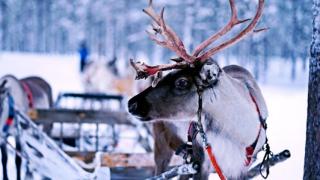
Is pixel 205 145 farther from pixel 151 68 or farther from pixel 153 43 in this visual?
pixel 153 43

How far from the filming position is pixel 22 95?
25.4ft

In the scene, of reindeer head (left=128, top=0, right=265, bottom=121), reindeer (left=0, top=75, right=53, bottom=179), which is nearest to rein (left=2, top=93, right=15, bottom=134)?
reindeer (left=0, top=75, right=53, bottom=179)

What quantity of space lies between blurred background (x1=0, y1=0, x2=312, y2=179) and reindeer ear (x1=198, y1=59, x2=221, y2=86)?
67 cm

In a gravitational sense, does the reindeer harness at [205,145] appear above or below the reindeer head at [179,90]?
below

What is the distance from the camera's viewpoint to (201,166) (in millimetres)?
4066

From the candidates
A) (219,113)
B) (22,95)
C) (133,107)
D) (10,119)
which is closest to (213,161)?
(219,113)

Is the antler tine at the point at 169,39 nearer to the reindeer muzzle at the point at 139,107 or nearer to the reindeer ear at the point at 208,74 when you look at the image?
the reindeer ear at the point at 208,74

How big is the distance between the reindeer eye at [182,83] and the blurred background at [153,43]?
819 mm

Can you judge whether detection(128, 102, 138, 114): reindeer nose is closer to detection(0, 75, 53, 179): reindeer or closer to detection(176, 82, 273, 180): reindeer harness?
detection(176, 82, 273, 180): reindeer harness

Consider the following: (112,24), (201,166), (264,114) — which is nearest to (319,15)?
(264,114)

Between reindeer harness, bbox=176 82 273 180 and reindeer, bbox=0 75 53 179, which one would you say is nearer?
reindeer harness, bbox=176 82 273 180

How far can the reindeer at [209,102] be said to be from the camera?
12.0 ft

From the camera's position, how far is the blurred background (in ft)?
54.3

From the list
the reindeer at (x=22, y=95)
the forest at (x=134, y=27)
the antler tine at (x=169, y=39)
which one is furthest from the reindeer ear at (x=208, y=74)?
the forest at (x=134, y=27)
